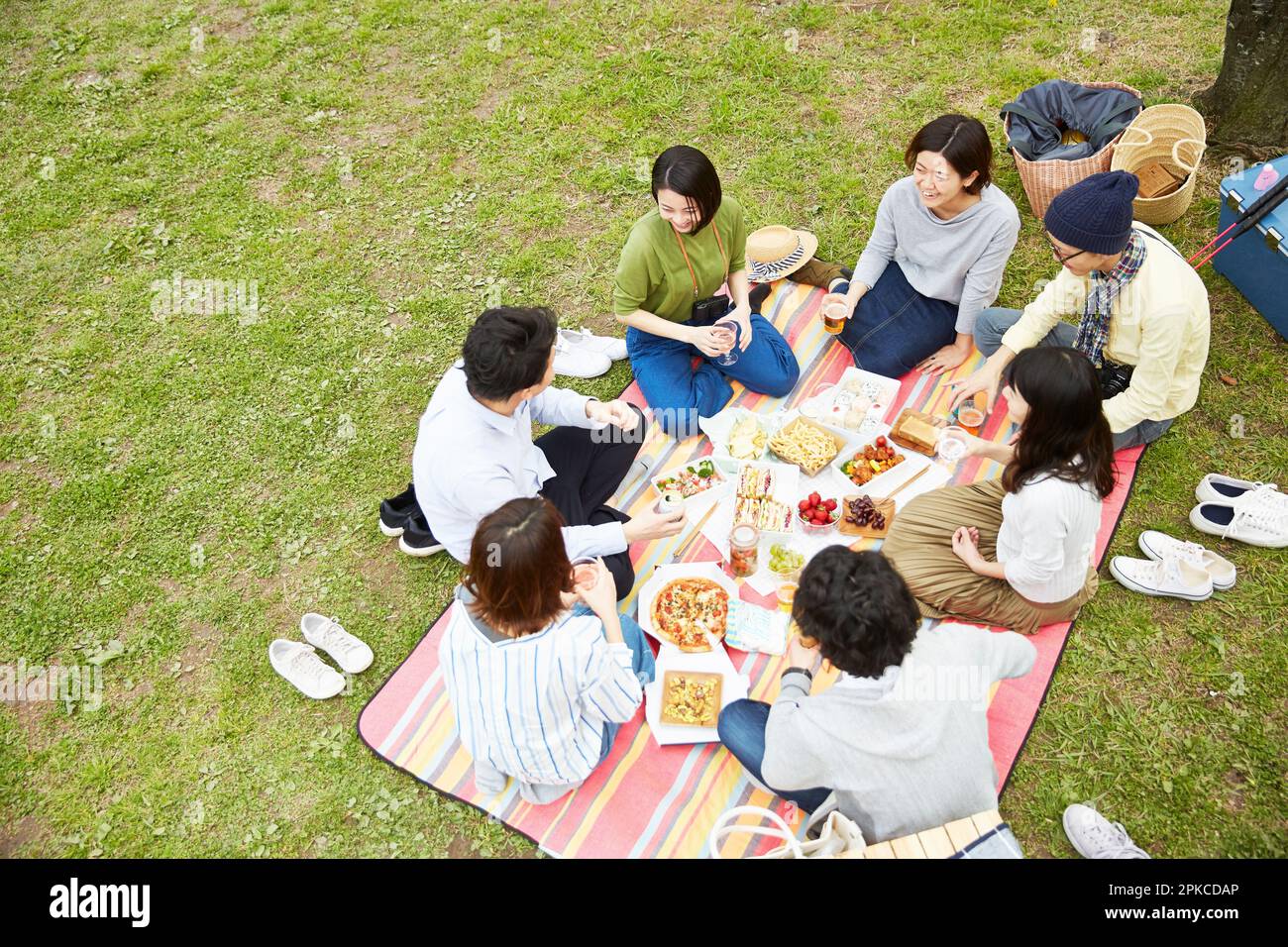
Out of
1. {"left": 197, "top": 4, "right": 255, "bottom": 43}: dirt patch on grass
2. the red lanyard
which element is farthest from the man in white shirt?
{"left": 197, "top": 4, "right": 255, "bottom": 43}: dirt patch on grass

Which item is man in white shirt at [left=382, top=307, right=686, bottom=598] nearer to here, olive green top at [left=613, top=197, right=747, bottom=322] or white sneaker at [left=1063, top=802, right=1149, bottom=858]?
olive green top at [left=613, top=197, right=747, bottom=322]

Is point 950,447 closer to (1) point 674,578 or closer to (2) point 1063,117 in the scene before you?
(1) point 674,578

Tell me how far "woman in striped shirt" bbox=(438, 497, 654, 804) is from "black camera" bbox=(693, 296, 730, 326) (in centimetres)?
220

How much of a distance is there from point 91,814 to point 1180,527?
20.6 ft

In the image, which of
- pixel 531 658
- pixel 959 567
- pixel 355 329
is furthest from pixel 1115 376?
pixel 355 329

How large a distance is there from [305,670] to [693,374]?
3017 millimetres

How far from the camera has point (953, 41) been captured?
779cm

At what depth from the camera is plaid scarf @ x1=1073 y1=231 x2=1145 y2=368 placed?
14.2 ft

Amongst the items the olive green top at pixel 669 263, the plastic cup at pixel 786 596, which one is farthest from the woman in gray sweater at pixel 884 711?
the olive green top at pixel 669 263

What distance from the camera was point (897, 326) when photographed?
217 inches

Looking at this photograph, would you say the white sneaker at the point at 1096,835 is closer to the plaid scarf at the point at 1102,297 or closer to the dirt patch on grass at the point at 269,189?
the plaid scarf at the point at 1102,297

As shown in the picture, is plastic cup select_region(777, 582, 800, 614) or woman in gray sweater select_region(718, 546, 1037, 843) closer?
woman in gray sweater select_region(718, 546, 1037, 843)

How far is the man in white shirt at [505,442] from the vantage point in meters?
3.89
